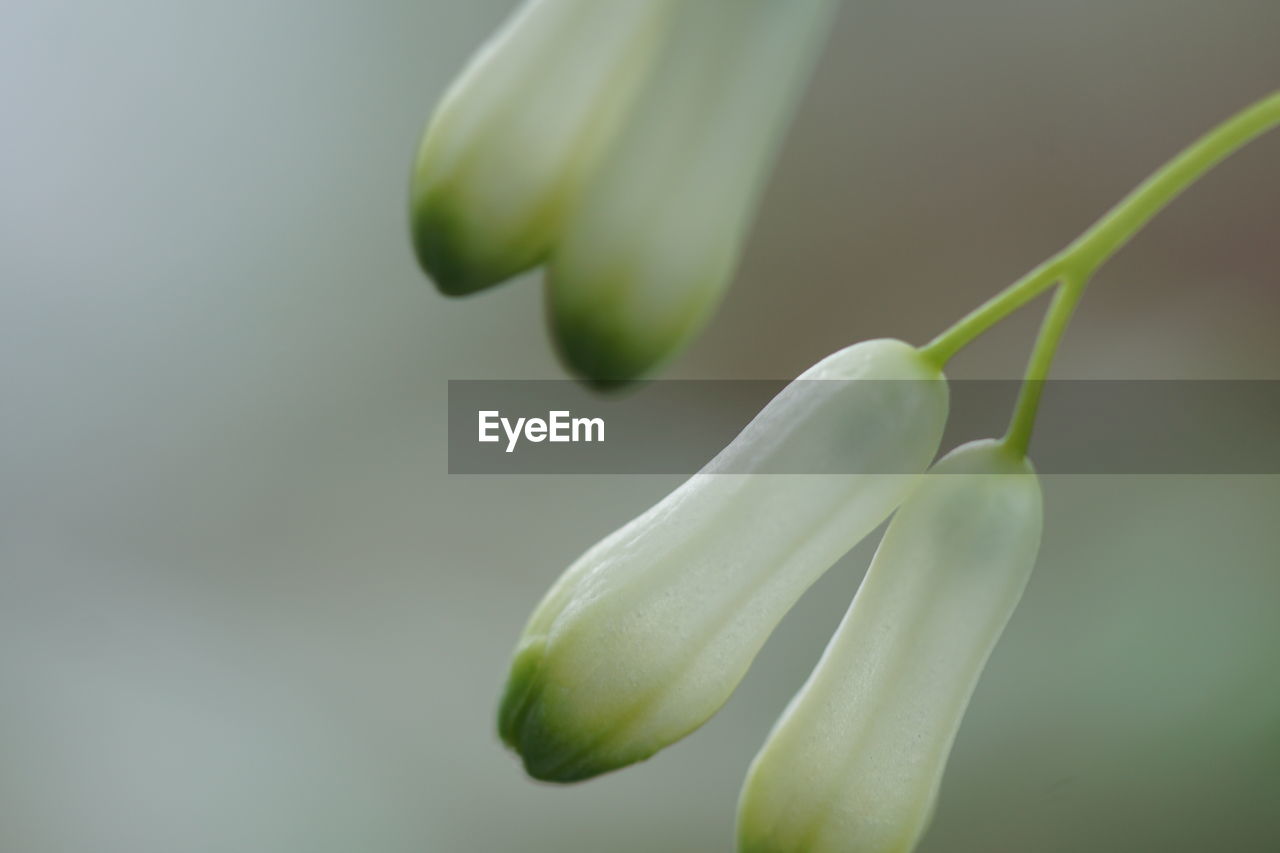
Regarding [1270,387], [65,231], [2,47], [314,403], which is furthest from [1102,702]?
[2,47]

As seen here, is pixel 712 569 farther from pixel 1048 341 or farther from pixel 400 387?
pixel 400 387

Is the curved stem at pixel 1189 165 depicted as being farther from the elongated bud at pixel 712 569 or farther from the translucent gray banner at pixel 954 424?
the translucent gray banner at pixel 954 424

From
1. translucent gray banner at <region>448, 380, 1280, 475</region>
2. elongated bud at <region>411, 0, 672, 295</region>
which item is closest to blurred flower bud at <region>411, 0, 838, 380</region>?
elongated bud at <region>411, 0, 672, 295</region>

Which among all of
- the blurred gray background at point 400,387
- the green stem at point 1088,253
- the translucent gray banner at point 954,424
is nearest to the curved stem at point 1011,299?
the green stem at point 1088,253

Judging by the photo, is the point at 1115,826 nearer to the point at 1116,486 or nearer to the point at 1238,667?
the point at 1238,667

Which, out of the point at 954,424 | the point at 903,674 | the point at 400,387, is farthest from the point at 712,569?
the point at 400,387
